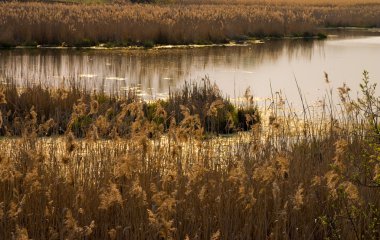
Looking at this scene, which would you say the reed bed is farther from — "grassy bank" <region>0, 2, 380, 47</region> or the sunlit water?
"grassy bank" <region>0, 2, 380, 47</region>

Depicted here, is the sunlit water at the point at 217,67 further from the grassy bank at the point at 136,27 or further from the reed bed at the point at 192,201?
the reed bed at the point at 192,201

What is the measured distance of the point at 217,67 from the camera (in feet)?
55.9

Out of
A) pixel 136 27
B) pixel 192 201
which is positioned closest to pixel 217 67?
pixel 136 27

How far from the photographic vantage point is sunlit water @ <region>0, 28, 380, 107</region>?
44.5 ft

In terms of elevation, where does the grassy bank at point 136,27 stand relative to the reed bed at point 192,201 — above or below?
above

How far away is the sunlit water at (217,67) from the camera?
1355 cm

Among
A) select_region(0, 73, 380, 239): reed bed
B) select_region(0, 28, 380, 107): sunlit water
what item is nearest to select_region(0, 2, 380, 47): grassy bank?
select_region(0, 28, 380, 107): sunlit water

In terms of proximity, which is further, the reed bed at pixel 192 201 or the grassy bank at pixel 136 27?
the grassy bank at pixel 136 27

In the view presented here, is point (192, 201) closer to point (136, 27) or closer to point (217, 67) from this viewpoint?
point (217, 67)

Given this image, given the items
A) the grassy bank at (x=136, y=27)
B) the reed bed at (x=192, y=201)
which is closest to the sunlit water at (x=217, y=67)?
the grassy bank at (x=136, y=27)

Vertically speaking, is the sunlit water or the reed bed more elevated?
the sunlit water

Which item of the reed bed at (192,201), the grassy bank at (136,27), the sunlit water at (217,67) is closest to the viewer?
the reed bed at (192,201)

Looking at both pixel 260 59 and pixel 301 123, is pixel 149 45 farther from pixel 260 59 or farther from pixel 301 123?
pixel 301 123

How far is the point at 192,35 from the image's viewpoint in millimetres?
22516
